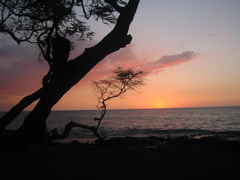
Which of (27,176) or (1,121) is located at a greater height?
(1,121)

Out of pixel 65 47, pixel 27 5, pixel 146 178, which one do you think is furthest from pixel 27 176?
pixel 27 5

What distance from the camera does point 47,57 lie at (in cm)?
689

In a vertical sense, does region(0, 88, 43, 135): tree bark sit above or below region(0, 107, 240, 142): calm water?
above

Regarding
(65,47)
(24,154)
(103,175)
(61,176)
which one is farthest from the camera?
(65,47)

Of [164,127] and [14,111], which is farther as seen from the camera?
[164,127]

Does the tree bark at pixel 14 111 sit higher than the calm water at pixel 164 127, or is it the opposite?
the tree bark at pixel 14 111

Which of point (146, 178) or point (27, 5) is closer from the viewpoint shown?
point (146, 178)

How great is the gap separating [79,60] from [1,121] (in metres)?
3.77

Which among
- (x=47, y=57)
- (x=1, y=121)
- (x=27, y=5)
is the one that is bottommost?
(x=1, y=121)

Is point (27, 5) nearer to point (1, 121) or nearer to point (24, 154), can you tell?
point (1, 121)

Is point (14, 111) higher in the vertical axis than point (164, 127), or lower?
higher

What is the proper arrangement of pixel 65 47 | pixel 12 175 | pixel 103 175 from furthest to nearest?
pixel 65 47, pixel 103 175, pixel 12 175

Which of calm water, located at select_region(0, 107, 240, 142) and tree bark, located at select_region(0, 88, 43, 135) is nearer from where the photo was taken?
tree bark, located at select_region(0, 88, 43, 135)

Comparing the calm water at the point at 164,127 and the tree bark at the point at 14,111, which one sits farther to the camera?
the calm water at the point at 164,127
